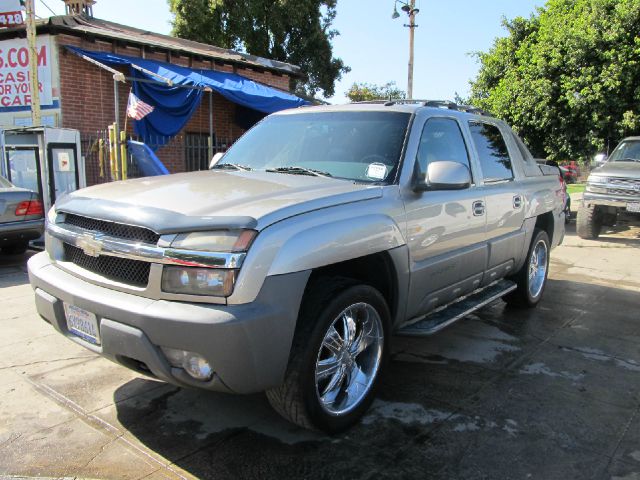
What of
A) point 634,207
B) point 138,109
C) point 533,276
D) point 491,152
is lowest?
point 533,276

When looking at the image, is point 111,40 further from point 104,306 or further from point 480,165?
point 104,306

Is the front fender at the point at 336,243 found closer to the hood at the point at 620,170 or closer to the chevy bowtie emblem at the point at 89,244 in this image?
the chevy bowtie emblem at the point at 89,244

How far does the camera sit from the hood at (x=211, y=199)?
265 centimetres

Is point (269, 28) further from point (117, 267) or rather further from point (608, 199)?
point (117, 267)

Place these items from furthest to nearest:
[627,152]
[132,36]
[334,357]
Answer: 1. [132,36]
2. [627,152]
3. [334,357]

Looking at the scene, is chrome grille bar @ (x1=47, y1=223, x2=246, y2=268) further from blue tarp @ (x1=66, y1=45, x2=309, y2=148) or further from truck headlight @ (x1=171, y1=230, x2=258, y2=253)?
blue tarp @ (x1=66, y1=45, x2=309, y2=148)

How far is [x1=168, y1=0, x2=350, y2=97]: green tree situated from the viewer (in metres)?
22.9

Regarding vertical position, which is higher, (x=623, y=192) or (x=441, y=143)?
(x=441, y=143)

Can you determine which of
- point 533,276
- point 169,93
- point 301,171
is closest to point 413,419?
point 301,171

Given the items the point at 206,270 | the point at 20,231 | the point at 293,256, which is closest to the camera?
the point at 206,270

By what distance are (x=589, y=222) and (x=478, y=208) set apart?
7879 millimetres

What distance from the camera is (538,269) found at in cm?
605

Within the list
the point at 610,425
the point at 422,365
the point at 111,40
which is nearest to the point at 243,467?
the point at 422,365

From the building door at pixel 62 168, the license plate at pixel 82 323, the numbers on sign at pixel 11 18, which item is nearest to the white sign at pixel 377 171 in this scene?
the license plate at pixel 82 323
